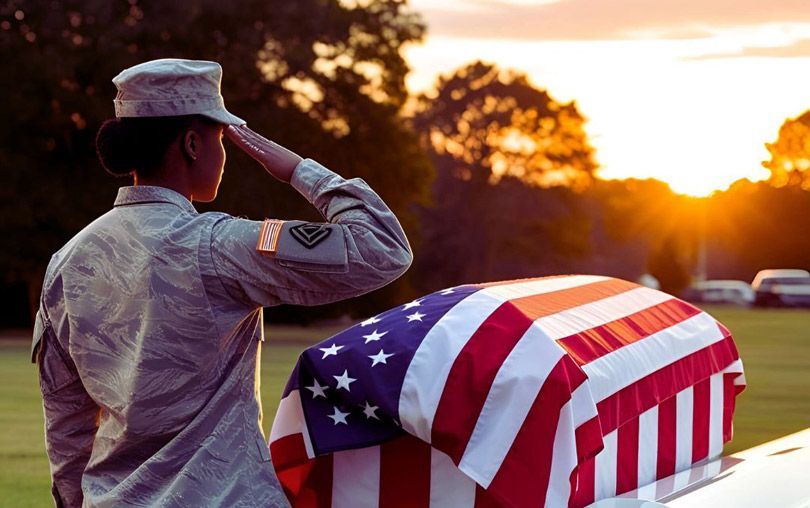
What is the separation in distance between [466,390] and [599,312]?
0.70 m

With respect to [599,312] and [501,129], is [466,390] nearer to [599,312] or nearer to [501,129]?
[599,312]

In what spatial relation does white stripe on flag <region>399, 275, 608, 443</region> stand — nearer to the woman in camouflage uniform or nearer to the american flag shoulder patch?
the woman in camouflage uniform

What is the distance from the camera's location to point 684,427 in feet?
9.64

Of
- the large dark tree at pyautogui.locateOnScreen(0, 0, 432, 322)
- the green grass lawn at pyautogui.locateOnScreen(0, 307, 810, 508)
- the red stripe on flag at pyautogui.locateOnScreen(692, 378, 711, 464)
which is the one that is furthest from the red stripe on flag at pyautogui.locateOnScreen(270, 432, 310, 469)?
the large dark tree at pyautogui.locateOnScreen(0, 0, 432, 322)

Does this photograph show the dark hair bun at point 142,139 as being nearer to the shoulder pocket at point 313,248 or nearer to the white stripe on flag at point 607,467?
the shoulder pocket at point 313,248

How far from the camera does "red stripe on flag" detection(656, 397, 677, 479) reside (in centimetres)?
282

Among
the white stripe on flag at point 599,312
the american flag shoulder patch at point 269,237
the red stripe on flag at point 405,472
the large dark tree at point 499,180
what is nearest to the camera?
the american flag shoulder patch at point 269,237

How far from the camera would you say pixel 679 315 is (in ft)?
10.2

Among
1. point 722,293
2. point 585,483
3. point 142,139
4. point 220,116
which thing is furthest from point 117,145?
point 722,293

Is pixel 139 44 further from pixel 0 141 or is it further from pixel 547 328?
pixel 547 328

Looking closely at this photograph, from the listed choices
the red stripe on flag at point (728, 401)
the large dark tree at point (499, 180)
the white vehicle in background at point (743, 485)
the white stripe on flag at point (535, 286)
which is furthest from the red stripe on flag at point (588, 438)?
the large dark tree at point (499, 180)

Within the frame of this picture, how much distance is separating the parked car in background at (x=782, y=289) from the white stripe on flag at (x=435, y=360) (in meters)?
44.5

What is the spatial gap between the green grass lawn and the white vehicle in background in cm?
428

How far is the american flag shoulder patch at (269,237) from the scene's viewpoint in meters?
1.82
